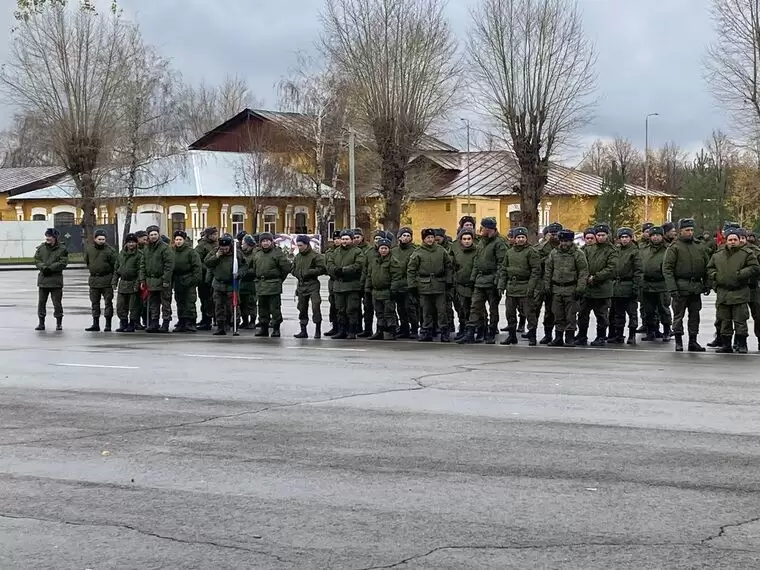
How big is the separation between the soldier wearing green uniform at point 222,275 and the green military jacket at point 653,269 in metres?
7.40

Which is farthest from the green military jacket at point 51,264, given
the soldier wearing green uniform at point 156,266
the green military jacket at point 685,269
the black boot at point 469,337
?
the green military jacket at point 685,269

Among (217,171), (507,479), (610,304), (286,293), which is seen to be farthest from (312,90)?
(507,479)

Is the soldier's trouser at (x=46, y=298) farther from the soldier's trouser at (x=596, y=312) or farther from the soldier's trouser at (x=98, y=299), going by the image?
the soldier's trouser at (x=596, y=312)

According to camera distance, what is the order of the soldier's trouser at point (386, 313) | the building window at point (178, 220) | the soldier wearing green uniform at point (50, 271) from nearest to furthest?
1. the soldier's trouser at point (386, 313)
2. the soldier wearing green uniform at point (50, 271)
3. the building window at point (178, 220)

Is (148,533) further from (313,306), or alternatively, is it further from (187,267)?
(187,267)

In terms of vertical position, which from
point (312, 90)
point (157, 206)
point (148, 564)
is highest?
point (312, 90)

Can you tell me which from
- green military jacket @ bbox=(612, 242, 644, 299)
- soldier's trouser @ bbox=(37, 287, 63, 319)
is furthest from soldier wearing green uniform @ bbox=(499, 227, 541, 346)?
soldier's trouser @ bbox=(37, 287, 63, 319)

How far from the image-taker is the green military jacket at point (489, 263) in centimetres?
1823

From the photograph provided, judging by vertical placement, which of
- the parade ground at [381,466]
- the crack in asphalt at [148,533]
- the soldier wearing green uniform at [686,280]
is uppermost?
the soldier wearing green uniform at [686,280]

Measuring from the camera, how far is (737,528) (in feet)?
20.6

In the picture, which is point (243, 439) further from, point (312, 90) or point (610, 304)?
point (312, 90)

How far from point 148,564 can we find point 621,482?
3.32 meters

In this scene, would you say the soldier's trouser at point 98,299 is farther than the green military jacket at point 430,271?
Yes

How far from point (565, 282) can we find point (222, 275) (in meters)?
6.78
